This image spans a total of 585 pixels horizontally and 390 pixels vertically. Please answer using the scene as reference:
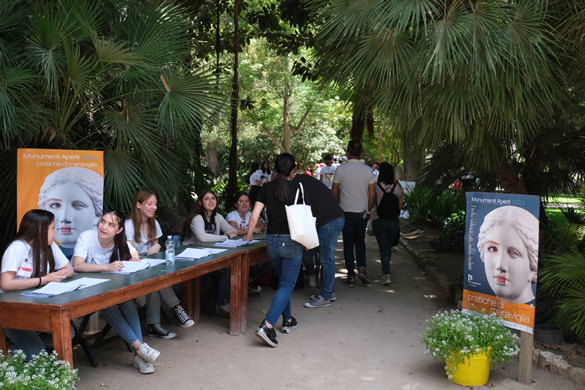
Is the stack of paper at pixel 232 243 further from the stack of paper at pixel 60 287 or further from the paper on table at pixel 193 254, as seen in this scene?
the stack of paper at pixel 60 287

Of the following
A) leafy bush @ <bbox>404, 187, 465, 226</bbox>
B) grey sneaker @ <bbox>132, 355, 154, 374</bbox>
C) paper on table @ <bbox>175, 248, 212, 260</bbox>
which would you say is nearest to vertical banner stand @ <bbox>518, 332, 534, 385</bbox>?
paper on table @ <bbox>175, 248, 212, 260</bbox>

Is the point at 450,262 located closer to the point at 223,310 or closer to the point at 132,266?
the point at 223,310

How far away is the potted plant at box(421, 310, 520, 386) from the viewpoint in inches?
156

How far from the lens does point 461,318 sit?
416 centimetres

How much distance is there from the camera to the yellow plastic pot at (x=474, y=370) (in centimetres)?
401

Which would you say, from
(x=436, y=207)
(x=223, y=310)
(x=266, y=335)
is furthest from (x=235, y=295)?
(x=436, y=207)

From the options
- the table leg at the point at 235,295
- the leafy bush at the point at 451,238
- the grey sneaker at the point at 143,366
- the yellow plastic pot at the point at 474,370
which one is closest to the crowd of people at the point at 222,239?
the grey sneaker at the point at 143,366

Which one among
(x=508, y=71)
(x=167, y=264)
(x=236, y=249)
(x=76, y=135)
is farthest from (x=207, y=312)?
(x=508, y=71)

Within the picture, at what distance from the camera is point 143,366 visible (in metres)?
4.18

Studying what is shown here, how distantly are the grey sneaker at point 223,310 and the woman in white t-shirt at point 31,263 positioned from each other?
2.16 m

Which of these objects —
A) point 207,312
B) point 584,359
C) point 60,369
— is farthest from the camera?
point 207,312

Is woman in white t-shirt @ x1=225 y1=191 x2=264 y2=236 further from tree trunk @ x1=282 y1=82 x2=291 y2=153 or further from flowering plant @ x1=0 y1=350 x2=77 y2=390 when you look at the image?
tree trunk @ x1=282 y1=82 x2=291 y2=153

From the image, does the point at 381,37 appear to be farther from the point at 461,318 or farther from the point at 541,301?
the point at 541,301

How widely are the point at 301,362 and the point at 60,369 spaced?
2145 mm
